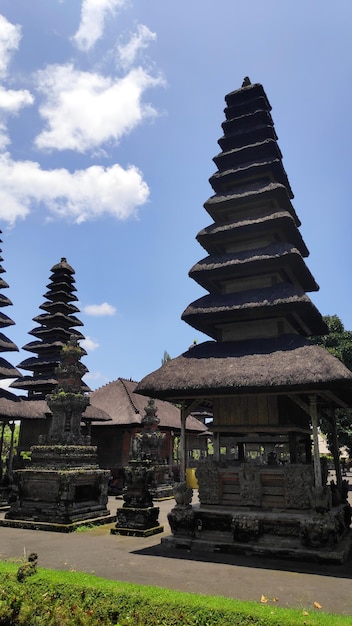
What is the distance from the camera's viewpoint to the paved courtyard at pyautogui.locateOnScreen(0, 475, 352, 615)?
27.9ft

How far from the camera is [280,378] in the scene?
12.1 m

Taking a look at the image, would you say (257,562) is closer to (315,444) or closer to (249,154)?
(315,444)

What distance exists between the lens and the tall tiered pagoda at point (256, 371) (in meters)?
12.1

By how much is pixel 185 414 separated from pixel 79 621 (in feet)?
28.0

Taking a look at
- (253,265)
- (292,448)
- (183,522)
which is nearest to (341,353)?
(253,265)

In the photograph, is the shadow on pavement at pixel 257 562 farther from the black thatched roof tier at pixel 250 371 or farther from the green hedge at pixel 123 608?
the black thatched roof tier at pixel 250 371

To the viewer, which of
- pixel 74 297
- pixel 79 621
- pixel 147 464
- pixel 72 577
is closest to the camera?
pixel 79 621

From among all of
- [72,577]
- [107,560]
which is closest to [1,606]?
[72,577]

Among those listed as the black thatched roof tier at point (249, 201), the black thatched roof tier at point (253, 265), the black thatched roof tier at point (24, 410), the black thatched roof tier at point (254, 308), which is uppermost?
the black thatched roof tier at point (249, 201)

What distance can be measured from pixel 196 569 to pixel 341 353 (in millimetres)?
25765

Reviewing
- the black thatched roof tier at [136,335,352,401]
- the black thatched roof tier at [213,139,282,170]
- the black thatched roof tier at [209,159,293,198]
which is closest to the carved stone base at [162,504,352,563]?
the black thatched roof tier at [136,335,352,401]

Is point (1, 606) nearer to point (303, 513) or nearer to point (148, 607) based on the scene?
point (148, 607)

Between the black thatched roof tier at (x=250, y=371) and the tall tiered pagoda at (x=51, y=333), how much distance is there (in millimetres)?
19251

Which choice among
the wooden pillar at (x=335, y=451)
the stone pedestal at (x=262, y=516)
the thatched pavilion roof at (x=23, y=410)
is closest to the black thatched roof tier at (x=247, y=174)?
the wooden pillar at (x=335, y=451)
